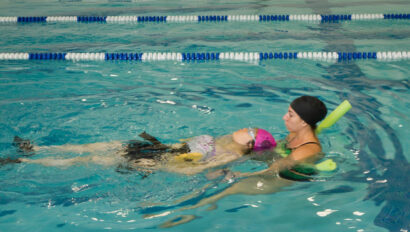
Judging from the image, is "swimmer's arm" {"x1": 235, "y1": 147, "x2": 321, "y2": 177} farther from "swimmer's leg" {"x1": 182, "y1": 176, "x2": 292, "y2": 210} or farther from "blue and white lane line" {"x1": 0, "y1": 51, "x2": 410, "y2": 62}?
"blue and white lane line" {"x1": 0, "y1": 51, "x2": 410, "y2": 62}

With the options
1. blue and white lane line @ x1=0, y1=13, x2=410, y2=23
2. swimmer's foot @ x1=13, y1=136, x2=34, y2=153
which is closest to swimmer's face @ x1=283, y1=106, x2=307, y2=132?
swimmer's foot @ x1=13, y1=136, x2=34, y2=153

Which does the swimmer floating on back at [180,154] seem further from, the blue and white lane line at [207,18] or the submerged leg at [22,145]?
the blue and white lane line at [207,18]

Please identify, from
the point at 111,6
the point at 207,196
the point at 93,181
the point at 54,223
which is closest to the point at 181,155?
the point at 207,196

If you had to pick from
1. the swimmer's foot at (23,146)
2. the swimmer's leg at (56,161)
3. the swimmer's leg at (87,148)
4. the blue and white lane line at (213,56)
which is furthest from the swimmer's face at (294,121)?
the blue and white lane line at (213,56)

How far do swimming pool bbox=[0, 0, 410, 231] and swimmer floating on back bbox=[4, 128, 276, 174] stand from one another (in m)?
0.09

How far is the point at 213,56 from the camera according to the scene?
6965 mm

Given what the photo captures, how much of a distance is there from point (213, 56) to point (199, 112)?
2033 mm

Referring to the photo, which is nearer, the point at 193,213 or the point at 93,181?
the point at 193,213

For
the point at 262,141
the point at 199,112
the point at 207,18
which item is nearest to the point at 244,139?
the point at 262,141

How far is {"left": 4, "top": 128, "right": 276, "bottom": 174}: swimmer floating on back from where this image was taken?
374cm

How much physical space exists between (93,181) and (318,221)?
170 cm

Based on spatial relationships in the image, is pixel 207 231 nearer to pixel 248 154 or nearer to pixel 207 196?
pixel 207 196

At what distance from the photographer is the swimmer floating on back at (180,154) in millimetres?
3736

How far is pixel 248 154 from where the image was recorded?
383 centimetres
